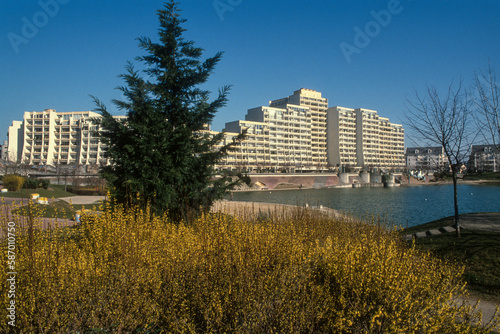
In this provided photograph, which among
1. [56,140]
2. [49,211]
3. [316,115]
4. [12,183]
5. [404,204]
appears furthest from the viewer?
[316,115]

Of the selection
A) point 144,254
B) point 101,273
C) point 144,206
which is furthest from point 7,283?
point 144,206

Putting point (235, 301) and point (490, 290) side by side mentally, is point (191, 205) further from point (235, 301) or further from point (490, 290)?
point (490, 290)

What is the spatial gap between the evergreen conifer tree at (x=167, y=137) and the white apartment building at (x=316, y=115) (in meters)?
129

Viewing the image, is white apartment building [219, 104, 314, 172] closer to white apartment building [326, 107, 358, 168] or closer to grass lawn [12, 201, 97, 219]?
white apartment building [326, 107, 358, 168]

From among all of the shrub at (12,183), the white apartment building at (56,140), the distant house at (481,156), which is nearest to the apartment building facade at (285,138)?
the white apartment building at (56,140)

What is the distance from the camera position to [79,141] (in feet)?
378

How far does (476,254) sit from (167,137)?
9.76 metres

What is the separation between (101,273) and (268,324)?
110 inches

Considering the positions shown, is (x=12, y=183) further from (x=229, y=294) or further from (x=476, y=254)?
(x=476, y=254)

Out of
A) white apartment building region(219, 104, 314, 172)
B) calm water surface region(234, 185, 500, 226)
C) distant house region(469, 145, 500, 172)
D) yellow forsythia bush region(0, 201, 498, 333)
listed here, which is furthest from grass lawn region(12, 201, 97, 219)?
white apartment building region(219, 104, 314, 172)

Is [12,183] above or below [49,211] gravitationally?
above

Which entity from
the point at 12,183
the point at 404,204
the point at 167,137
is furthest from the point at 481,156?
the point at 12,183

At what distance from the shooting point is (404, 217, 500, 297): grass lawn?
761 cm

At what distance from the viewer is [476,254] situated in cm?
908
